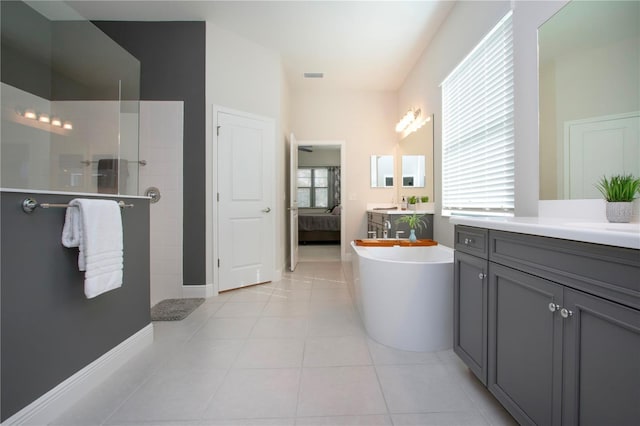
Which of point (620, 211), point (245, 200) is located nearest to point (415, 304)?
point (620, 211)

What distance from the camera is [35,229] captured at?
1214 mm

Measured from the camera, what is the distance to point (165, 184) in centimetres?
302

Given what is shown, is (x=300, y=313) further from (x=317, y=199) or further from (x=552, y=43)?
(x=317, y=199)

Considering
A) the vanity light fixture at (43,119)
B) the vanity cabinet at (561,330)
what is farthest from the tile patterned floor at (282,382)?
the vanity light fixture at (43,119)

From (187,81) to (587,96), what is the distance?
334 cm

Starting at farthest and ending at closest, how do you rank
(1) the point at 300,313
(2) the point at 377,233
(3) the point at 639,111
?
1. (2) the point at 377,233
2. (1) the point at 300,313
3. (3) the point at 639,111

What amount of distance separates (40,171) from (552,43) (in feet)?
12.4

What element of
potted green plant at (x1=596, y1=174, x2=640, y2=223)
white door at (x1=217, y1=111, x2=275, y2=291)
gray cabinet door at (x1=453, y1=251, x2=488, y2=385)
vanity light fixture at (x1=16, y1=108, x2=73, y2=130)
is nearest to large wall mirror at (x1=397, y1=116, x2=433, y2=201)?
white door at (x1=217, y1=111, x2=275, y2=291)

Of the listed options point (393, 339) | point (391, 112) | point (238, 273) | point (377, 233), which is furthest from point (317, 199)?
point (393, 339)

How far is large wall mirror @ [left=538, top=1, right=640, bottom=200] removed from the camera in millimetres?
1156

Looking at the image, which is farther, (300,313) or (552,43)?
(300,313)

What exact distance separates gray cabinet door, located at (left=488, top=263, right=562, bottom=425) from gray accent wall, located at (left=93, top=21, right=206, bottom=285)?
2.76m

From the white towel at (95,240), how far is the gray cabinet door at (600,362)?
191 centimetres

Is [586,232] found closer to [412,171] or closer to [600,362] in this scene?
[600,362]
